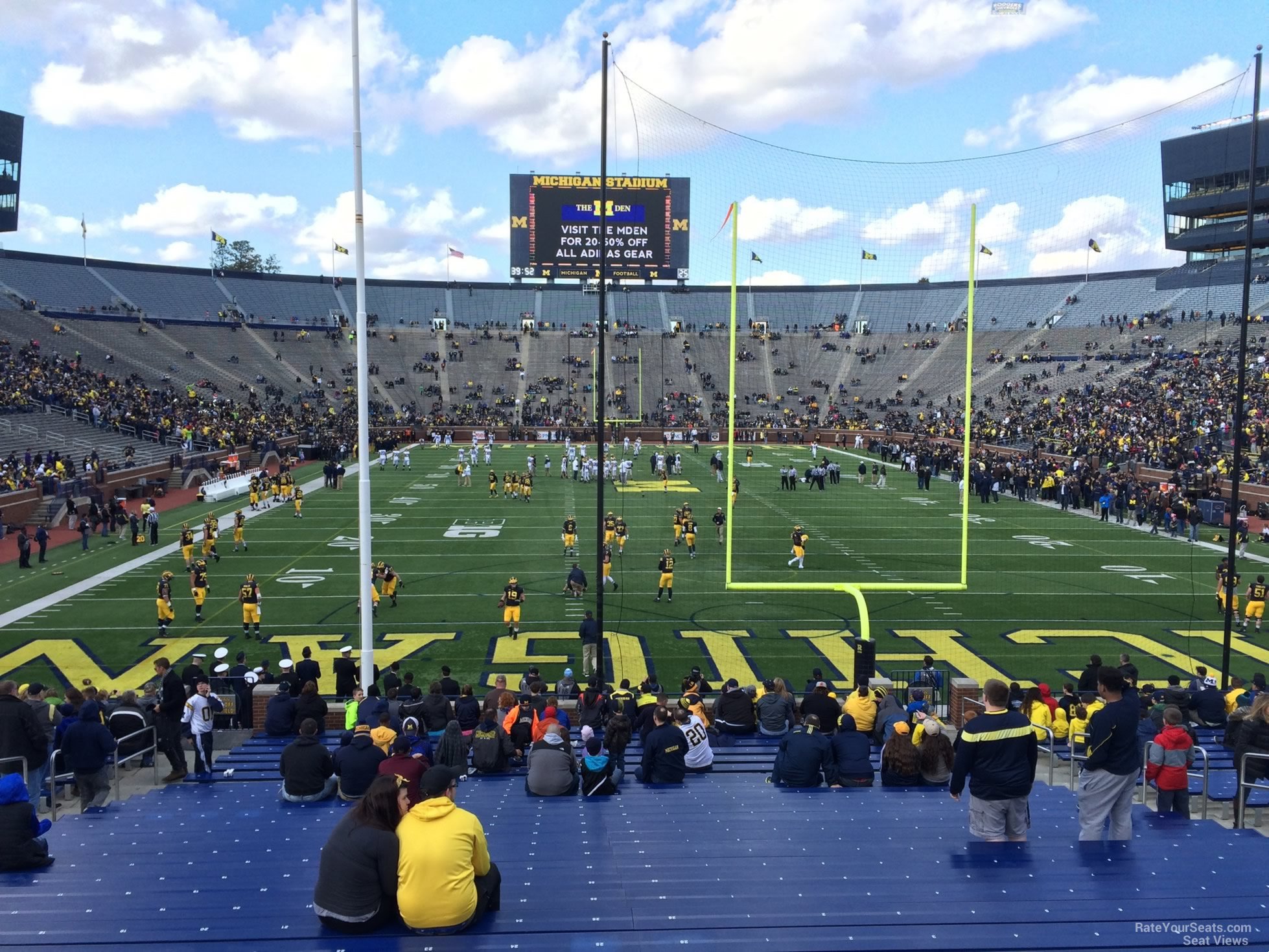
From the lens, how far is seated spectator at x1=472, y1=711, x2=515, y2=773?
309 inches

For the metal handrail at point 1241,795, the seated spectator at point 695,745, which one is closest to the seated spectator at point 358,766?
the seated spectator at point 695,745

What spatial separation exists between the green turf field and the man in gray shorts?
25.8 ft

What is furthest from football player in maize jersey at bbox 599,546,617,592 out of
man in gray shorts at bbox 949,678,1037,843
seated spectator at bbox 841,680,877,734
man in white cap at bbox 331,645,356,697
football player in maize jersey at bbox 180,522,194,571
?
man in gray shorts at bbox 949,678,1037,843

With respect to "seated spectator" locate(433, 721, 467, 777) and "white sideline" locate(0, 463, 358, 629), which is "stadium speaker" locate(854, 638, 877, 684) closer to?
"seated spectator" locate(433, 721, 467, 777)

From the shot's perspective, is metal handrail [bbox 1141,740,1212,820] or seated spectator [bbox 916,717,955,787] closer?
metal handrail [bbox 1141,740,1212,820]

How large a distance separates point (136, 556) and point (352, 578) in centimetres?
593

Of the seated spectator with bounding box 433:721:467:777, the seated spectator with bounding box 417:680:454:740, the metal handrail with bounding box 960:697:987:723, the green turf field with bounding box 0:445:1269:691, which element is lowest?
the green turf field with bounding box 0:445:1269:691

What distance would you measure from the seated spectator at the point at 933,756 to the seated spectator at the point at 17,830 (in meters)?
5.97

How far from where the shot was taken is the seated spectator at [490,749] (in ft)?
25.7

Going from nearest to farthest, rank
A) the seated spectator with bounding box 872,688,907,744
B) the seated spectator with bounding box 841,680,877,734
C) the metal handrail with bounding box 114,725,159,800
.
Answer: the metal handrail with bounding box 114,725,159,800
the seated spectator with bounding box 872,688,907,744
the seated spectator with bounding box 841,680,877,734

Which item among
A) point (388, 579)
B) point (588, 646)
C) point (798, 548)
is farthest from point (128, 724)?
point (798, 548)

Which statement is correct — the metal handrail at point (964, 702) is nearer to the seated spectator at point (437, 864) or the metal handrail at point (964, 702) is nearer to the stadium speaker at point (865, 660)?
the stadium speaker at point (865, 660)

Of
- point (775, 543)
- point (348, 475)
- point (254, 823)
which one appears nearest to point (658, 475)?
point (348, 475)

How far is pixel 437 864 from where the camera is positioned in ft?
14.4
